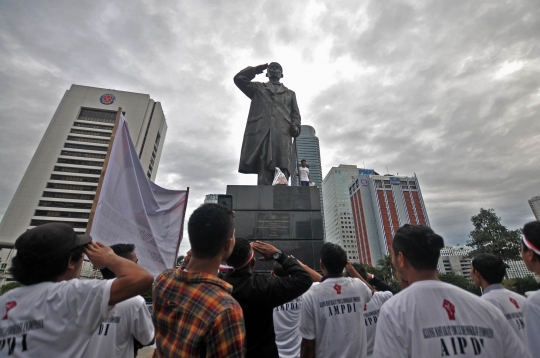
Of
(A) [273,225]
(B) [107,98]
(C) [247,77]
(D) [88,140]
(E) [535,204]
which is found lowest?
(A) [273,225]

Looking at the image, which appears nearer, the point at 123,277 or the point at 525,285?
the point at 123,277

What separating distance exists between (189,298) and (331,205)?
122 metres

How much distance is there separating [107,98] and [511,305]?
90570 millimetres

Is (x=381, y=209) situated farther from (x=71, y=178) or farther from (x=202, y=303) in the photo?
(x=202, y=303)

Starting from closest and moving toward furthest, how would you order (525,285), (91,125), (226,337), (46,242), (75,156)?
(226,337), (46,242), (525,285), (75,156), (91,125)

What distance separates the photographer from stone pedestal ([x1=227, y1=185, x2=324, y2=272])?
501 cm

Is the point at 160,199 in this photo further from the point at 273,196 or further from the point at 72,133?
the point at 72,133

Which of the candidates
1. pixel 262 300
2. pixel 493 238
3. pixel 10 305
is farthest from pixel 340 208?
pixel 10 305

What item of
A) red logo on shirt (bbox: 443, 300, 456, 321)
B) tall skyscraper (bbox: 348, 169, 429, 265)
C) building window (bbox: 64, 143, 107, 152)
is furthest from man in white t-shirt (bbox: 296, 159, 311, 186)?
tall skyscraper (bbox: 348, 169, 429, 265)

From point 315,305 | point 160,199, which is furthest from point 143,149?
point 315,305

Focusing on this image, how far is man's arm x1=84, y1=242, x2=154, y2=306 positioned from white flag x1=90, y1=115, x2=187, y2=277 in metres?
2.34

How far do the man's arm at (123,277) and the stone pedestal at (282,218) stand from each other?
3.49m

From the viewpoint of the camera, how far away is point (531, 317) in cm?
188

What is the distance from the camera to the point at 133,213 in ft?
15.7
